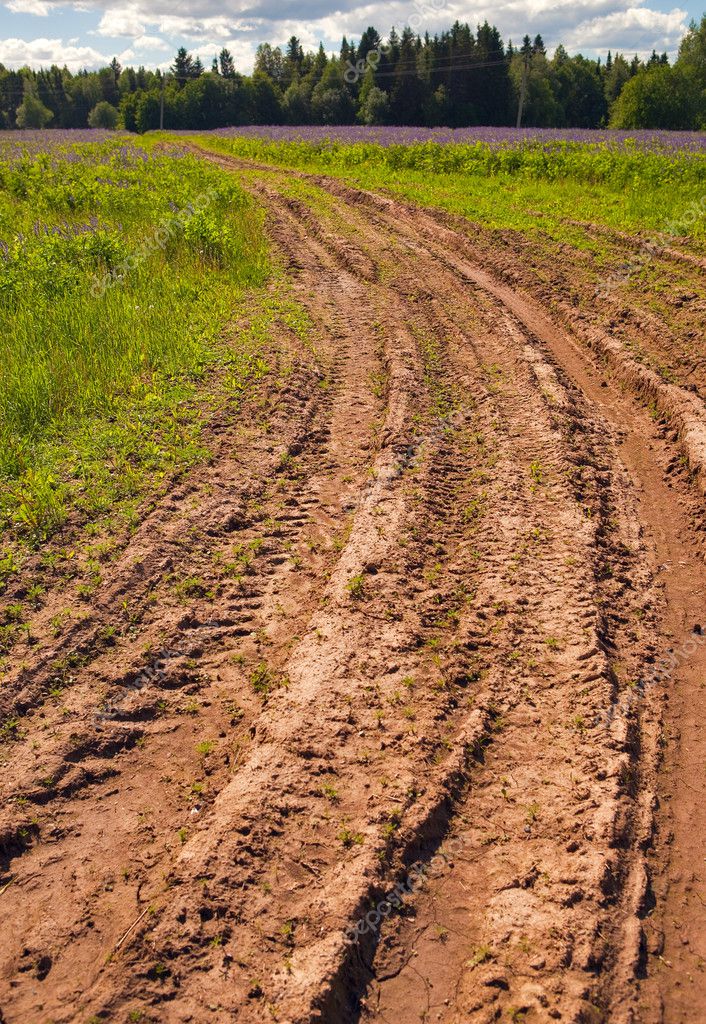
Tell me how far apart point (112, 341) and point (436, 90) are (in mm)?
58489

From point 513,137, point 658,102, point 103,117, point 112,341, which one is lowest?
point 112,341

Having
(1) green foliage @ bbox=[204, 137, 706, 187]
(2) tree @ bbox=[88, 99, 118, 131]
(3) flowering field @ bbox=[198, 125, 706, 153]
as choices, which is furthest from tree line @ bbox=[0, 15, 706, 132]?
(1) green foliage @ bbox=[204, 137, 706, 187]

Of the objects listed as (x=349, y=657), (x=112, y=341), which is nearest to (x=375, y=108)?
(x=112, y=341)

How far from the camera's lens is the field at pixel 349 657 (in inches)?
124

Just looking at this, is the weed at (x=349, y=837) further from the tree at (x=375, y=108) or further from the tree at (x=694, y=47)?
the tree at (x=694, y=47)

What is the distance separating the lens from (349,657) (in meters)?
4.65

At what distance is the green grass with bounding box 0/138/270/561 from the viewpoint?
6.61 m

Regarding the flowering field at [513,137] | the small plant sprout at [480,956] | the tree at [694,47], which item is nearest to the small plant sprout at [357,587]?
the small plant sprout at [480,956]

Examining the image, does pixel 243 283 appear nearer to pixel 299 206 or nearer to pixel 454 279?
pixel 454 279

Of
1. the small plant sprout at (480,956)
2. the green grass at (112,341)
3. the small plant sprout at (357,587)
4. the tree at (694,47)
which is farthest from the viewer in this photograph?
the tree at (694,47)

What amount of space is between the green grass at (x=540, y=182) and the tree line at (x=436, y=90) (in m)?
26.5

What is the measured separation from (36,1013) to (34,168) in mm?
22025

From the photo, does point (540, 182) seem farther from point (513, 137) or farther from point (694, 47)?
point (694, 47)

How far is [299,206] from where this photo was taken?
18.2m
